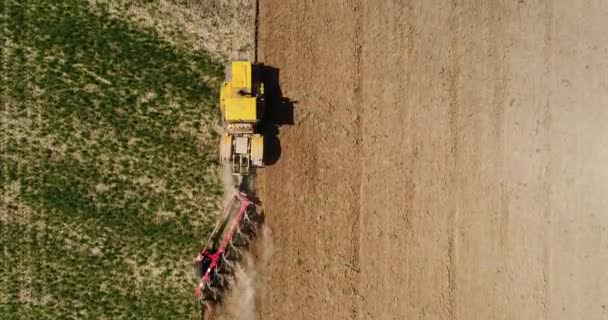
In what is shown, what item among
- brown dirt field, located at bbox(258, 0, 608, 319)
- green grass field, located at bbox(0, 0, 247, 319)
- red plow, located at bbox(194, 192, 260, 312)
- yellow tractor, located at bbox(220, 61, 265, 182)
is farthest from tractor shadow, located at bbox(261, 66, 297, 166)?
red plow, located at bbox(194, 192, 260, 312)

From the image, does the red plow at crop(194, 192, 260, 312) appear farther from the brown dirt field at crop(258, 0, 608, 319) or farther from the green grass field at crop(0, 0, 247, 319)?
the brown dirt field at crop(258, 0, 608, 319)

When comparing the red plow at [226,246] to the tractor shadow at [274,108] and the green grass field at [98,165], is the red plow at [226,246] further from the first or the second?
the tractor shadow at [274,108]

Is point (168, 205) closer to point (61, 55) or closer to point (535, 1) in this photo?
point (61, 55)

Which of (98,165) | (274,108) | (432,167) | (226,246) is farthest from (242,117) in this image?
(432,167)

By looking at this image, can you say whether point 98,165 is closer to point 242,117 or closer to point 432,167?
point 242,117

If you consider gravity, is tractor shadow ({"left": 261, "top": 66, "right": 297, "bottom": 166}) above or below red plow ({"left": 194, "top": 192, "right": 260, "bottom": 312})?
above

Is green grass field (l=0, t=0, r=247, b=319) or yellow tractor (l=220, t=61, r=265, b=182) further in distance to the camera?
green grass field (l=0, t=0, r=247, b=319)

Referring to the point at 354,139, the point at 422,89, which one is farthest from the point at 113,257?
the point at 422,89
